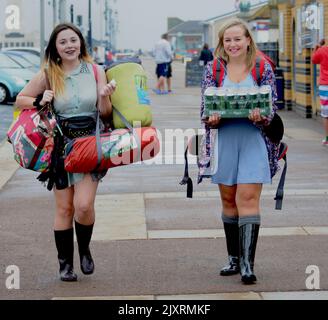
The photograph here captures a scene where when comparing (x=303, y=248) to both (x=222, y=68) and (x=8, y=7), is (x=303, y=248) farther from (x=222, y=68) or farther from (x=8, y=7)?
(x=8, y=7)

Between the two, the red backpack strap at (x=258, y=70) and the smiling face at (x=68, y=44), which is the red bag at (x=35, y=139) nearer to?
the smiling face at (x=68, y=44)

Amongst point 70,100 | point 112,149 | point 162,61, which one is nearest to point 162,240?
point 112,149

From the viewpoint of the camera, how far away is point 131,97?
21.4 ft

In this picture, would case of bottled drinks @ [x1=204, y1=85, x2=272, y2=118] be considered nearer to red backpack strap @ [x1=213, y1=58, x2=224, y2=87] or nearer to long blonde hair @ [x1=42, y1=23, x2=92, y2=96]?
red backpack strap @ [x1=213, y1=58, x2=224, y2=87]

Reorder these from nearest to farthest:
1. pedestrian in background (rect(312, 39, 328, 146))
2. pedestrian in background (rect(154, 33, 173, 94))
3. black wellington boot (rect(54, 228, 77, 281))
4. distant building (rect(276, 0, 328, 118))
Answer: black wellington boot (rect(54, 228, 77, 281)), pedestrian in background (rect(312, 39, 328, 146)), distant building (rect(276, 0, 328, 118)), pedestrian in background (rect(154, 33, 173, 94))

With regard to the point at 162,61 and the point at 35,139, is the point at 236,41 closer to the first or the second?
the point at 35,139

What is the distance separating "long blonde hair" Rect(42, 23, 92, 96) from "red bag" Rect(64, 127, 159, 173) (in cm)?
40

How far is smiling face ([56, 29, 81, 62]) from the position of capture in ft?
21.5

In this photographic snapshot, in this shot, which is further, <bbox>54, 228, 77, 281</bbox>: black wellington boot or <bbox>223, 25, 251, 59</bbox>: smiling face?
<bbox>54, 228, 77, 281</bbox>: black wellington boot

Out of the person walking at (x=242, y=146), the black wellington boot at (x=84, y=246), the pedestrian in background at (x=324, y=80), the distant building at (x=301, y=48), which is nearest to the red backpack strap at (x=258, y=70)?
the person walking at (x=242, y=146)

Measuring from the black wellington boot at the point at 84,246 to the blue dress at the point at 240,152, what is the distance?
963mm

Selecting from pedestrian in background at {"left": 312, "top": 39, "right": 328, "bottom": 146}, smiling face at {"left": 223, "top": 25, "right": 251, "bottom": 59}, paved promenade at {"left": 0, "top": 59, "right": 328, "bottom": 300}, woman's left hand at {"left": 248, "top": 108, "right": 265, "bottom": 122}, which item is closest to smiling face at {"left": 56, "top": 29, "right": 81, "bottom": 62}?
smiling face at {"left": 223, "top": 25, "right": 251, "bottom": 59}

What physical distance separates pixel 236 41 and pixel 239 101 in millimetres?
Answer: 420

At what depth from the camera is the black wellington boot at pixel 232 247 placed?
6829 mm
